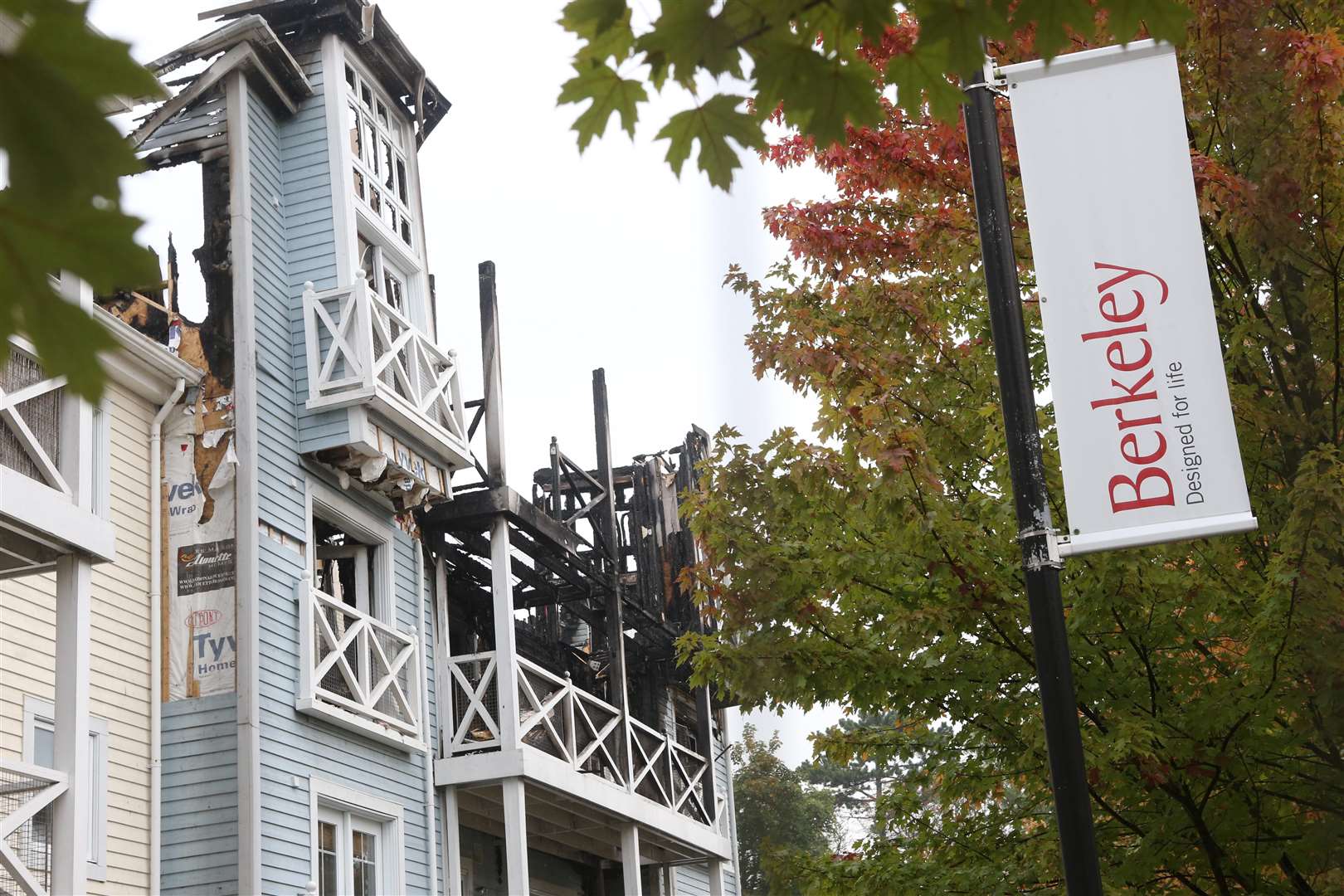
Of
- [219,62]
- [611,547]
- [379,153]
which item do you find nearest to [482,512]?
[611,547]

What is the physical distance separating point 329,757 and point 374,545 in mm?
2549

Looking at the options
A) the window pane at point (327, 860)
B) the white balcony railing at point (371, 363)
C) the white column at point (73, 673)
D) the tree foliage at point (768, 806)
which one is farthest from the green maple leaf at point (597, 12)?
the tree foliage at point (768, 806)

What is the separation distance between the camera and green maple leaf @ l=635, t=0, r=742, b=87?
320cm

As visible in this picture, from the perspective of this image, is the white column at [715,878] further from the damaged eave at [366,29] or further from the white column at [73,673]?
the white column at [73,673]

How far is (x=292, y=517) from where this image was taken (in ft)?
48.4

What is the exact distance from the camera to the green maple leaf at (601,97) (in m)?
3.62

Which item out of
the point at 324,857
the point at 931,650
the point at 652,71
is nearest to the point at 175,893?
the point at 324,857

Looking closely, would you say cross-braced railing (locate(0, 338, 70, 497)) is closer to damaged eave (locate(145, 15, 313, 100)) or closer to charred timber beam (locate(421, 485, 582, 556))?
damaged eave (locate(145, 15, 313, 100))

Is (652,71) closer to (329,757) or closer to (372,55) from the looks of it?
(329,757)

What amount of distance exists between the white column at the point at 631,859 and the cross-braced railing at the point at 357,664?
4084mm

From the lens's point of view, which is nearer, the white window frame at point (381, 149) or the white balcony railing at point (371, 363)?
the white balcony railing at point (371, 363)

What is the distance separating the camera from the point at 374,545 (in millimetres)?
16328

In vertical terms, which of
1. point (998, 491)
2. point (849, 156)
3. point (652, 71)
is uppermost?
point (849, 156)

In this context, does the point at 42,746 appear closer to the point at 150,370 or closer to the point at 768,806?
the point at 150,370
